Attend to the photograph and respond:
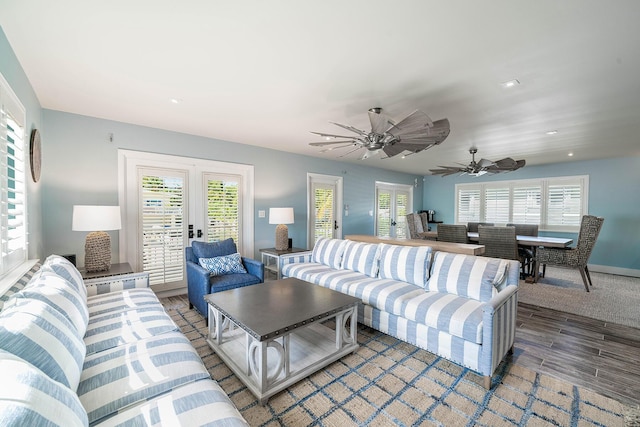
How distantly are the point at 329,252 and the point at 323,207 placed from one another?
209 centimetres

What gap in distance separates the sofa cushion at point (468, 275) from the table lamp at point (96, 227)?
11.3 ft

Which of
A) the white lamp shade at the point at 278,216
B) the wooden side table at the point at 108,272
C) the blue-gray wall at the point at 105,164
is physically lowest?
the wooden side table at the point at 108,272

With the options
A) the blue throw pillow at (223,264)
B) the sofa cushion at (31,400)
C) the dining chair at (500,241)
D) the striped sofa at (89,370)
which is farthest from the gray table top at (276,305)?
the dining chair at (500,241)

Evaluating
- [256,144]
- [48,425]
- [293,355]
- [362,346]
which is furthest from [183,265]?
[48,425]

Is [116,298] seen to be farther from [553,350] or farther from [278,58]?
[553,350]

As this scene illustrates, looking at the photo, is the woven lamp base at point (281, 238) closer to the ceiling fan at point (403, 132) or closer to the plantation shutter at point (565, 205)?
the ceiling fan at point (403, 132)

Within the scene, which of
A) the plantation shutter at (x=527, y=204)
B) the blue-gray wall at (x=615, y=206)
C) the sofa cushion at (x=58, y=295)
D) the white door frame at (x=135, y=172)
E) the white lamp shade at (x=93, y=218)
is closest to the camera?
the sofa cushion at (x=58, y=295)

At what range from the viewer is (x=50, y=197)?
10.1 feet

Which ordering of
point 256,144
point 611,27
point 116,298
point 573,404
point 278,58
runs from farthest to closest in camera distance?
point 256,144
point 116,298
point 278,58
point 573,404
point 611,27

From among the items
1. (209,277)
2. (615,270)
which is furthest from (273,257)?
(615,270)

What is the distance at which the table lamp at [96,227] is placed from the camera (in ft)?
8.99

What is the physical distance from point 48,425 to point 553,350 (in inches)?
136

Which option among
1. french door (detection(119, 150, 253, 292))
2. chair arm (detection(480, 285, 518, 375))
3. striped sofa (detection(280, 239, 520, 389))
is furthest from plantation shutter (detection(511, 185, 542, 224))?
french door (detection(119, 150, 253, 292))

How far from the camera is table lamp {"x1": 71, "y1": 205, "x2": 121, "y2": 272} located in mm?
2740
